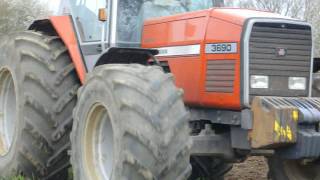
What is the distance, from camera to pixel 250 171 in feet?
24.0

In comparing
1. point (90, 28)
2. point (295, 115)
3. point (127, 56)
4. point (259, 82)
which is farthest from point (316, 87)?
point (90, 28)

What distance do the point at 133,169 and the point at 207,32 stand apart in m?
1.55

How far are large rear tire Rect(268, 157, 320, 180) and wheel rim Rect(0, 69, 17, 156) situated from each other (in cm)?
278

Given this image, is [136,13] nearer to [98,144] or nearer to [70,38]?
[70,38]

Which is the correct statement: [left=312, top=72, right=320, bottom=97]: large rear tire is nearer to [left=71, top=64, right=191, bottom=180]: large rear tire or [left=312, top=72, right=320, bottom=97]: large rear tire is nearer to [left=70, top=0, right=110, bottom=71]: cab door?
[left=71, top=64, right=191, bottom=180]: large rear tire

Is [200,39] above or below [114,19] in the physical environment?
below

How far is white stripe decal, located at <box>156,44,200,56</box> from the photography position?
5148 mm

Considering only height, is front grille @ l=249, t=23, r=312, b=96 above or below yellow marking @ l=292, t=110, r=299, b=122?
above

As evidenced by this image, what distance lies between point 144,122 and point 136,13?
184cm

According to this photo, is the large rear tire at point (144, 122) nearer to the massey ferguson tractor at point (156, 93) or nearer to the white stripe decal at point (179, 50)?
the massey ferguson tractor at point (156, 93)

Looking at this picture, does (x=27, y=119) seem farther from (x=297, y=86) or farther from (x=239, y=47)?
(x=297, y=86)

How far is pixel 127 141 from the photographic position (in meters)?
4.16

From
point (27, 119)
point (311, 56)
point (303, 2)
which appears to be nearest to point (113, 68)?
point (27, 119)

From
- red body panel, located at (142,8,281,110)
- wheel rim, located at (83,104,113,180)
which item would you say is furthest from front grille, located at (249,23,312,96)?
wheel rim, located at (83,104,113,180)
